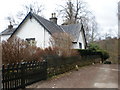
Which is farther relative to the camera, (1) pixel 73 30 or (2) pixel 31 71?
(1) pixel 73 30

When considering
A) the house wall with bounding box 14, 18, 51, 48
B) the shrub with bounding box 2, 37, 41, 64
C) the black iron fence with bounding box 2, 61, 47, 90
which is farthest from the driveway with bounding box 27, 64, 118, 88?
the house wall with bounding box 14, 18, 51, 48

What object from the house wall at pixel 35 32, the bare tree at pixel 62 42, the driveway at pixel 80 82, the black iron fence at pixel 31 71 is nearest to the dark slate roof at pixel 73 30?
the house wall at pixel 35 32

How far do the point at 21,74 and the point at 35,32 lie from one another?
16.0 meters

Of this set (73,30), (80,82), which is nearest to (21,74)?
(80,82)

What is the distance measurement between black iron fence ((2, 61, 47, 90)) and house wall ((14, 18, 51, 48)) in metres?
12.9

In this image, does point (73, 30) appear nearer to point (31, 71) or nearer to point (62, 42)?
point (62, 42)

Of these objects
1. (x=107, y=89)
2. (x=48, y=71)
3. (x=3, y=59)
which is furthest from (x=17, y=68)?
(x=107, y=89)

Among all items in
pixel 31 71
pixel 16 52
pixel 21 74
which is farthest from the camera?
pixel 16 52

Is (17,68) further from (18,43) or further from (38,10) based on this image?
(38,10)

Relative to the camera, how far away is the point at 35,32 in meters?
24.3

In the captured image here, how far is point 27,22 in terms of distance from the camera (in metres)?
24.7

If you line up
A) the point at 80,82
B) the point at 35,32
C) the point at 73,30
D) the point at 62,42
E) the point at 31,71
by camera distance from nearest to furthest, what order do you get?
the point at 31,71 < the point at 80,82 < the point at 62,42 < the point at 35,32 < the point at 73,30

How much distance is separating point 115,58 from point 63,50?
598 inches

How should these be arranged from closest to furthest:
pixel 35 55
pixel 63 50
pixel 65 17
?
pixel 35 55
pixel 63 50
pixel 65 17
